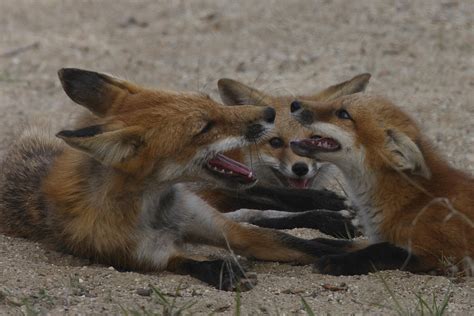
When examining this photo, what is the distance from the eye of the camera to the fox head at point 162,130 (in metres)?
5.79

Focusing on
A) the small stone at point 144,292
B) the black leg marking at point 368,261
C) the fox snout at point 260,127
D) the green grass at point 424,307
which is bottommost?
the black leg marking at point 368,261

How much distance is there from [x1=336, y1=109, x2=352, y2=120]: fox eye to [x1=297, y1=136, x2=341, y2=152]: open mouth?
18cm

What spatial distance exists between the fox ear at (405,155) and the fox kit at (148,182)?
84cm

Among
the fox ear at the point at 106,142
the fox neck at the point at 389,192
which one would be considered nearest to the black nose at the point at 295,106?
the fox neck at the point at 389,192

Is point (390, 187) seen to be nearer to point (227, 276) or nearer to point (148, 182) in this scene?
point (227, 276)

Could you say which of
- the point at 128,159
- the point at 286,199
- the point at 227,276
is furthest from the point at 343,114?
the point at 128,159

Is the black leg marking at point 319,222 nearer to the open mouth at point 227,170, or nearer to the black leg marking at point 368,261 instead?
the black leg marking at point 368,261

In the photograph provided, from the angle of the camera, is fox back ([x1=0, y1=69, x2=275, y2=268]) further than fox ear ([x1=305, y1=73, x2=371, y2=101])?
No

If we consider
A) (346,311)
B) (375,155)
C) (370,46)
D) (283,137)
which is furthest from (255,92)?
(370,46)

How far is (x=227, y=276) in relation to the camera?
19.4 ft

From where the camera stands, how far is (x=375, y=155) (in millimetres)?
6434

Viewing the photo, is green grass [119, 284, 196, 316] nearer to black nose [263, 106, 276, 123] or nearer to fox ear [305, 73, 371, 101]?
black nose [263, 106, 276, 123]

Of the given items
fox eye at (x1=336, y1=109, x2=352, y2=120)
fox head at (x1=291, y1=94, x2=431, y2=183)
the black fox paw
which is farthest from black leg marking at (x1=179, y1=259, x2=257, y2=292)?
fox eye at (x1=336, y1=109, x2=352, y2=120)

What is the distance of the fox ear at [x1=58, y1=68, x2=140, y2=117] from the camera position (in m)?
6.32
